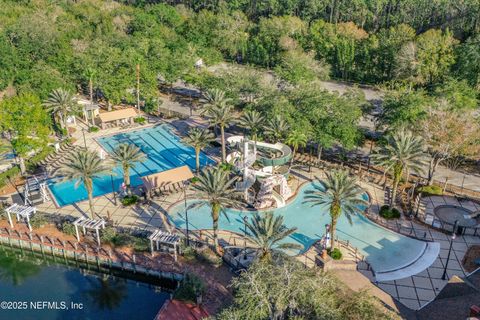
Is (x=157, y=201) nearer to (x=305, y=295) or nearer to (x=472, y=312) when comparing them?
(x=305, y=295)

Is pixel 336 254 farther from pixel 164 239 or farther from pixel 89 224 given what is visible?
pixel 89 224

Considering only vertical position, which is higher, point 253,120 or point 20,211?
point 253,120

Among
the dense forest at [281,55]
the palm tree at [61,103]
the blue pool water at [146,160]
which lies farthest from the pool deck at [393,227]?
the palm tree at [61,103]

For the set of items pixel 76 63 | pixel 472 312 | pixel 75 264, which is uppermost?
pixel 76 63

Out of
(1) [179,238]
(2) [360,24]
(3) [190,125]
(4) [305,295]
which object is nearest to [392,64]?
(2) [360,24]

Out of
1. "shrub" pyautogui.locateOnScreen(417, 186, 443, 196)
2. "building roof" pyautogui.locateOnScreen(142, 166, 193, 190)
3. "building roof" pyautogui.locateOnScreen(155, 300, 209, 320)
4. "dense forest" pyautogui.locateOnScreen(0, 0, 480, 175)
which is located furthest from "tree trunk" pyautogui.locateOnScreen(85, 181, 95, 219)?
"shrub" pyautogui.locateOnScreen(417, 186, 443, 196)

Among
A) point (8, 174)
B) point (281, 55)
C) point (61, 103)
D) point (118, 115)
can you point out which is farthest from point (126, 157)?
point (281, 55)
